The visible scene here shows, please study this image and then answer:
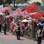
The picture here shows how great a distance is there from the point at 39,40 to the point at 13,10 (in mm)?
6072

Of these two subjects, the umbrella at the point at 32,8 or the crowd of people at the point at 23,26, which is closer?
the crowd of people at the point at 23,26

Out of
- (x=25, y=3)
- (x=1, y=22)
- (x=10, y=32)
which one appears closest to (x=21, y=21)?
(x=10, y=32)

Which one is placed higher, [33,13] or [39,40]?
[33,13]

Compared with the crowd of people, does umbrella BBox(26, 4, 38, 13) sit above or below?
above

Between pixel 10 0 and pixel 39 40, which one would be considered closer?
pixel 39 40

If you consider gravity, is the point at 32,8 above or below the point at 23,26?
above

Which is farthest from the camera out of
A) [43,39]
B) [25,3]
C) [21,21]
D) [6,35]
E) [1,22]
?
[25,3]

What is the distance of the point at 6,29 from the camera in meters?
12.6

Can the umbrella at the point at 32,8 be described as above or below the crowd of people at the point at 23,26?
above

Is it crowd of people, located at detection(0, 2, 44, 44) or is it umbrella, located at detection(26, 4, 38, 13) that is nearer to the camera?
crowd of people, located at detection(0, 2, 44, 44)

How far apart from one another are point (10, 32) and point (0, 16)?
214cm

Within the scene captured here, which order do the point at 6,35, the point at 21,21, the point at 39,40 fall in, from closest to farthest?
the point at 39,40 → the point at 6,35 → the point at 21,21

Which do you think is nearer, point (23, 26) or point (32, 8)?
point (23, 26)

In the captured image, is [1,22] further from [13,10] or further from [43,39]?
[43,39]
